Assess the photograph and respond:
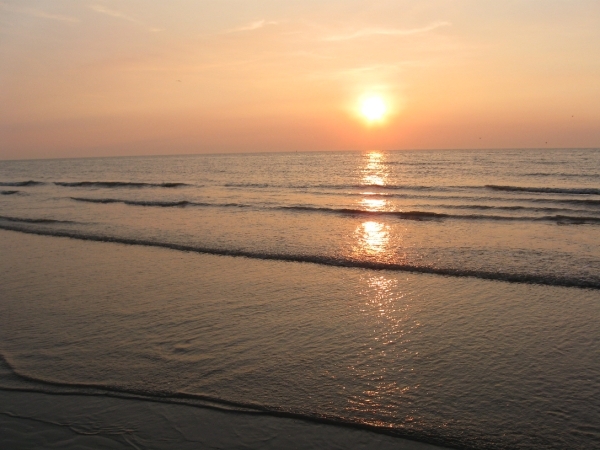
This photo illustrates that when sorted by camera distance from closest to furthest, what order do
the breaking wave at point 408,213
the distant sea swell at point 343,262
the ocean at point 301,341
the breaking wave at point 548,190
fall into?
the ocean at point 301,341, the distant sea swell at point 343,262, the breaking wave at point 408,213, the breaking wave at point 548,190

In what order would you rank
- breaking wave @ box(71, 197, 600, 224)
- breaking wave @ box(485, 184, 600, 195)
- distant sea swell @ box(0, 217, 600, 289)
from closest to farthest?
distant sea swell @ box(0, 217, 600, 289) → breaking wave @ box(71, 197, 600, 224) → breaking wave @ box(485, 184, 600, 195)

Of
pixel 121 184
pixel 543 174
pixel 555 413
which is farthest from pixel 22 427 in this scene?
pixel 543 174

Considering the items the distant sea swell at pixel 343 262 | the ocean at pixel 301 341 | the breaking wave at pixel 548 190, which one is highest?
the breaking wave at pixel 548 190

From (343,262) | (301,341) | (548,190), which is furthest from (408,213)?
(301,341)

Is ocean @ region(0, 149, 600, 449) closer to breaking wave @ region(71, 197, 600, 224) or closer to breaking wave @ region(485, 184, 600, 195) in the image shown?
breaking wave @ region(71, 197, 600, 224)

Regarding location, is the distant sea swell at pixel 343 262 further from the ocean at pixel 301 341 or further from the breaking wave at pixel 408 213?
the breaking wave at pixel 408 213

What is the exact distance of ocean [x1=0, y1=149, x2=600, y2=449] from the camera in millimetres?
4785

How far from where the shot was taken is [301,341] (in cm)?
697

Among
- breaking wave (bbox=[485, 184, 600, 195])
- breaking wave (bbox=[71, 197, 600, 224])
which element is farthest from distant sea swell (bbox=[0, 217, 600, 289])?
breaking wave (bbox=[485, 184, 600, 195])

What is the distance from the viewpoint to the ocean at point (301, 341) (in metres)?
4.79

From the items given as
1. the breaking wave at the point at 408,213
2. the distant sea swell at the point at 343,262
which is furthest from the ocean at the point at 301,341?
the breaking wave at the point at 408,213

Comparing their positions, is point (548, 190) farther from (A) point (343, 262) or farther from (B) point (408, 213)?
(A) point (343, 262)

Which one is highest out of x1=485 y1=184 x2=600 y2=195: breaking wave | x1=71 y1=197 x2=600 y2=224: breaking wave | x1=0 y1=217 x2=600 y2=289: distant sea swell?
x1=485 y1=184 x2=600 y2=195: breaking wave

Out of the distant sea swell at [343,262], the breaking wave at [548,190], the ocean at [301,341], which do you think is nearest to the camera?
the ocean at [301,341]
